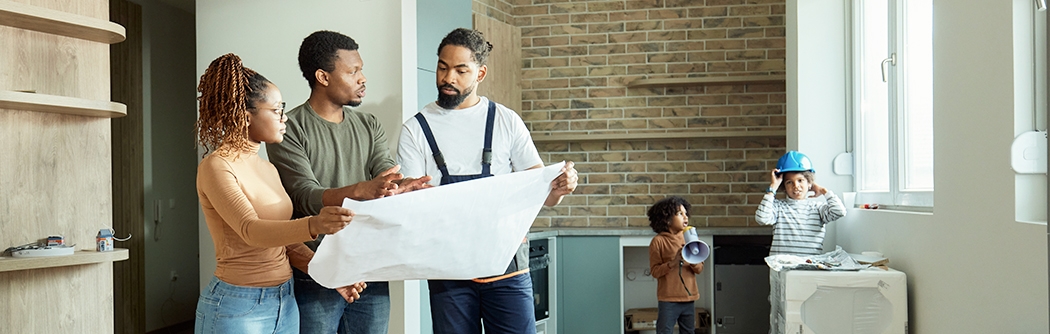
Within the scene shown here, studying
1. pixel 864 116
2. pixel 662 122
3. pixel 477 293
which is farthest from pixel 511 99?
pixel 477 293

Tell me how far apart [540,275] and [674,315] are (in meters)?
0.88

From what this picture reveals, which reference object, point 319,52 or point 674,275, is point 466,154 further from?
point 674,275

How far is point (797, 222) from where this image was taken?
399 cm

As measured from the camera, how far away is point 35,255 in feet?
8.39

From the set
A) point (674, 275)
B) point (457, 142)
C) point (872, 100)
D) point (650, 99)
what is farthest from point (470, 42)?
point (650, 99)

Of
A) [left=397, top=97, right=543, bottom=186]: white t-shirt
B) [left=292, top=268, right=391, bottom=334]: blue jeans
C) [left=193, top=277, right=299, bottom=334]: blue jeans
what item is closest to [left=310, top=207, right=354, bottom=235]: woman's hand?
[left=193, top=277, right=299, bottom=334]: blue jeans

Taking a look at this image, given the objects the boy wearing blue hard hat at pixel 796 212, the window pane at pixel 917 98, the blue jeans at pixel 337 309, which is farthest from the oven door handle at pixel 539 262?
the blue jeans at pixel 337 309

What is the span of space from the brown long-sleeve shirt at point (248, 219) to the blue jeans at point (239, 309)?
0.07 feet

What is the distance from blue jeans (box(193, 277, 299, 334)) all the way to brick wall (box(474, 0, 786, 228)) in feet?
11.6

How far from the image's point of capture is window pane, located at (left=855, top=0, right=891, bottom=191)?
379cm

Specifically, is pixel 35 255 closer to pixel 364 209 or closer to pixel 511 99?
pixel 364 209

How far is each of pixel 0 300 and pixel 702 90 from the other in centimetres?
404

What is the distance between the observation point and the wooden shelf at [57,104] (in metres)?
2.44

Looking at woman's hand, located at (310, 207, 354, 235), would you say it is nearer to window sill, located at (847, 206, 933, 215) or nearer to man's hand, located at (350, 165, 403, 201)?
man's hand, located at (350, 165, 403, 201)
